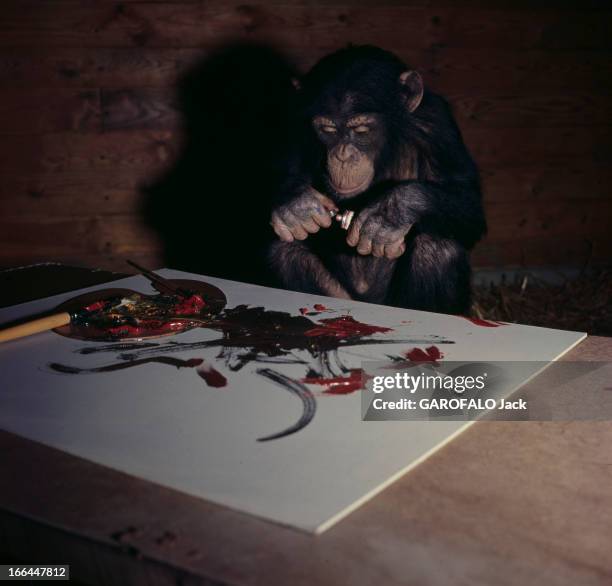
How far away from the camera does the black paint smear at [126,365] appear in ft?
2.97

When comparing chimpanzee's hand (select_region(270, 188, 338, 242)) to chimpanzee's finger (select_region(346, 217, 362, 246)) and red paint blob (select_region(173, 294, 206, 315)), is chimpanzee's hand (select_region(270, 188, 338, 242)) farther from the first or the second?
red paint blob (select_region(173, 294, 206, 315))

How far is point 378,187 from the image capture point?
6.20 feet

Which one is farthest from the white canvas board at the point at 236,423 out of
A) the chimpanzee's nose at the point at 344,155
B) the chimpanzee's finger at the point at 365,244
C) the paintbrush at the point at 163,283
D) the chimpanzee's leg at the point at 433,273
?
the chimpanzee's nose at the point at 344,155

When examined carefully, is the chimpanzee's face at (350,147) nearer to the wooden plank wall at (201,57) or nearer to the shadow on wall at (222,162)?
the shadow on wall at (222,162)

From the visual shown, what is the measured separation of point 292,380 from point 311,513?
0.27 metres

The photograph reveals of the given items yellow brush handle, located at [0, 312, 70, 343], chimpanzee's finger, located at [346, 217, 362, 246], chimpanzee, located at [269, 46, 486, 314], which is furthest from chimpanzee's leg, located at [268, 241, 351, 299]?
yellow brush handle, located at [0, 312, 70, 343]

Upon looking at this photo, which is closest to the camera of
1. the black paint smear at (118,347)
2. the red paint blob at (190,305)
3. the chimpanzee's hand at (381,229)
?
the black paint smear at (118,347)

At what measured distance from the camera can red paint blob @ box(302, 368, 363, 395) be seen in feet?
2.77

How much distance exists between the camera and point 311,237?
196cm

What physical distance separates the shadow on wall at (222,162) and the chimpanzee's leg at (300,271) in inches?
29.8

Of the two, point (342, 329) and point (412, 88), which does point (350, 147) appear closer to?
point (412, 88)

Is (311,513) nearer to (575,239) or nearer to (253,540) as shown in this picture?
(253,540)

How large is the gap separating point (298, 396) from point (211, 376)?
0.37 feet

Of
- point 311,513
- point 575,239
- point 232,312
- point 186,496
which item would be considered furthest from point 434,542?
point 575,239
